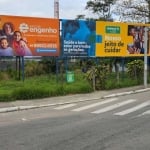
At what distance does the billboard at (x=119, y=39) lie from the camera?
25.3 m

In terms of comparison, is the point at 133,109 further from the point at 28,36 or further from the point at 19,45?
the point at 28,36

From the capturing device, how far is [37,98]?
19234 millimetres

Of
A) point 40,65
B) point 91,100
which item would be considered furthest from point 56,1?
point 91,100

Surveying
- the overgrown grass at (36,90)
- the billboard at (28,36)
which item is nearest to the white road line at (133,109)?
the overgrown grass at (36,90)

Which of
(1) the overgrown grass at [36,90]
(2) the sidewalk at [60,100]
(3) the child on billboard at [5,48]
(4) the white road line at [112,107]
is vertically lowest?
(4) the white road line at [112,107]

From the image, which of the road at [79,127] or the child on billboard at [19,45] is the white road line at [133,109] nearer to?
the road at [79,127]

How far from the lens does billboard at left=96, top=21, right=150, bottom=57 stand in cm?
2528

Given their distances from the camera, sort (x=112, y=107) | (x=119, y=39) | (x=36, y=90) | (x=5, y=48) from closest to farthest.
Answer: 1. (x=112, y=107)
2. (x=36, y=90)
3. (x=5, y=48)
4. (x=119, y=39)

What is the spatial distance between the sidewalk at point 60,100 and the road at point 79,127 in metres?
0.55

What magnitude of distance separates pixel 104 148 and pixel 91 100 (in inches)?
391

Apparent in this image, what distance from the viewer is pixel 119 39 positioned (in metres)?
26.5

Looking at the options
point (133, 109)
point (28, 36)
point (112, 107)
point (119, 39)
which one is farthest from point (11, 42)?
point (133, 109)

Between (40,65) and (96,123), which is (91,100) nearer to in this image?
(96,123)

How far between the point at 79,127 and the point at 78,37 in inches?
484
